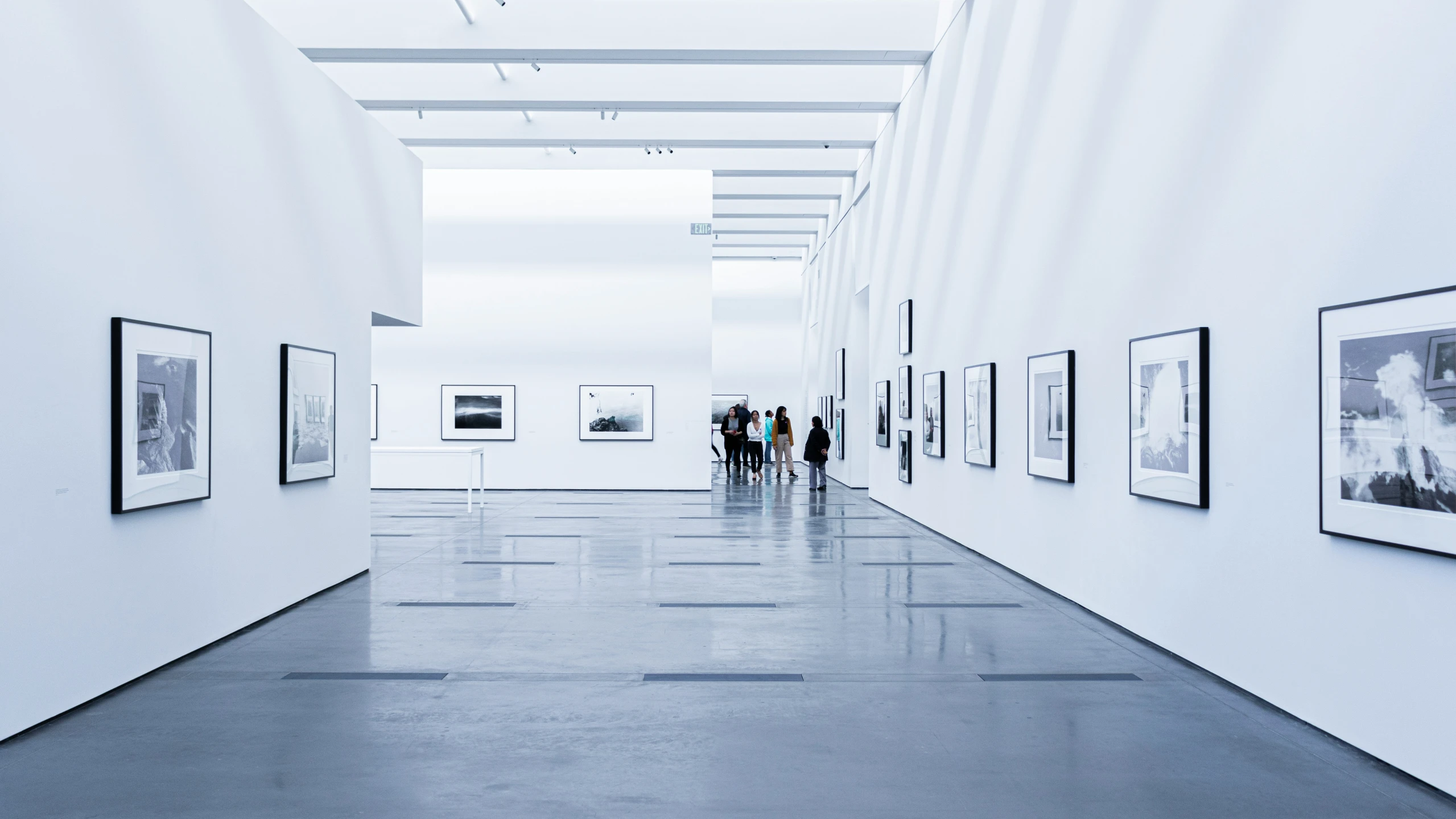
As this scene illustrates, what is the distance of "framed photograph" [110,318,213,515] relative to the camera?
20.3ft

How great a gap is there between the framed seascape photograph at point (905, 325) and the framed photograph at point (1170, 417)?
26.5 ft

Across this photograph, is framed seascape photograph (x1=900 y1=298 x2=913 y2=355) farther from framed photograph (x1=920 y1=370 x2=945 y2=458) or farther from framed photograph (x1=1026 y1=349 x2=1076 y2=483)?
framed photograph (x1=1026 y1=349 x2=1076 y2=483)

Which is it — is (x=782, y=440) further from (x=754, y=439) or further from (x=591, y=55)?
(x=591, y=55)

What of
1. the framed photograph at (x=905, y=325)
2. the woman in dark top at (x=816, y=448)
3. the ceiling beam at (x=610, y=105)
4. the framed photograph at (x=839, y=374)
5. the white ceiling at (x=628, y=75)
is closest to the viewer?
the white ceiling at (x=628, y=75)

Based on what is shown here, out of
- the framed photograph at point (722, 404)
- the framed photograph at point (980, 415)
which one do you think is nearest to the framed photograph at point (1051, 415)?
the framed photograph at point (980, 415)

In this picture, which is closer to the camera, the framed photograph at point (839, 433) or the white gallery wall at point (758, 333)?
the framed photograph at point (839, 433)

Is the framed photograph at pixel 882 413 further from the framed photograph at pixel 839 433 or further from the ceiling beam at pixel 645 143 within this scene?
the ceiling beam at pixel 645 143

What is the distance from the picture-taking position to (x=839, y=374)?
24.2 metres

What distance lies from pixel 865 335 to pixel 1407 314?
17644 mm

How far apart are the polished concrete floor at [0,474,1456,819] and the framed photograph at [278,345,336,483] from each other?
128 cm

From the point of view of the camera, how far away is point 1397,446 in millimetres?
4719

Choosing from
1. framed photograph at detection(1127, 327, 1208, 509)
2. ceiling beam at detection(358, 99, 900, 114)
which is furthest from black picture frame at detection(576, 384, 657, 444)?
framed photograph at detection(1127, 327, 1208, 509)

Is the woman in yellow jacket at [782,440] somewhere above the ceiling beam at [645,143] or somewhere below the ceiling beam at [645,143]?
below

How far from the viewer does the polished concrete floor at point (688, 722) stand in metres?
4.50
